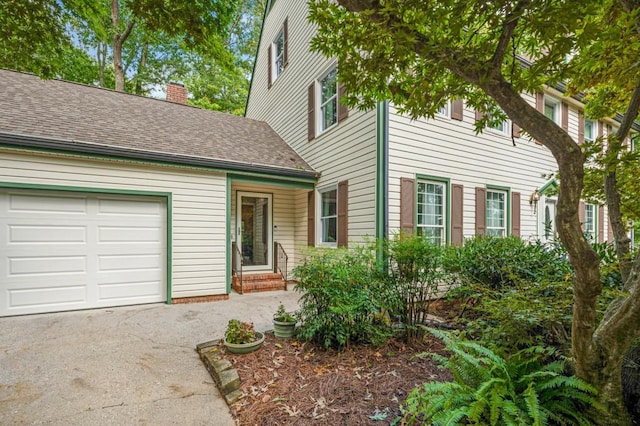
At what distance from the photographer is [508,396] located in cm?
204

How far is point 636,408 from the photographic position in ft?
6.54

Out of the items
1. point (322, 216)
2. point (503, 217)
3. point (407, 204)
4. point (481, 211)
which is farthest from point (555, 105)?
point (322, 216)

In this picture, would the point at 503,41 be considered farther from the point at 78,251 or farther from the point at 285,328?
the point at 78,251

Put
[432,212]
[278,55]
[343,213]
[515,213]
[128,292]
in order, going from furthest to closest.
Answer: [278,55] → [515,213] → [343,213] → [432,212] → [128,292]

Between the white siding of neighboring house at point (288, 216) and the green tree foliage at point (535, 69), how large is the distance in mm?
5679

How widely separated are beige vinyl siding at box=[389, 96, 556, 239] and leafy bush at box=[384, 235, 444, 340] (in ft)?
5.58

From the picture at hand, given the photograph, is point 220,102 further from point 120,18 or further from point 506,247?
point 506,247

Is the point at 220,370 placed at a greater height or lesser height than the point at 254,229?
lesser

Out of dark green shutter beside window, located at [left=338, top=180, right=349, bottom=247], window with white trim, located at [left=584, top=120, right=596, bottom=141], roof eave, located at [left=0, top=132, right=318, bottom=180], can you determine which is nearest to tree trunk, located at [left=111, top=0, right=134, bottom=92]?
roof eave, located at [left=0, top=132, right=318, bottom=180]

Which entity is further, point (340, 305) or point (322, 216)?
point (322, 216)

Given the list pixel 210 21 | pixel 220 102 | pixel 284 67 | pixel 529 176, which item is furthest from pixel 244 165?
pixel 220 102

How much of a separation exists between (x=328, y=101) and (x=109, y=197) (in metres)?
4.93

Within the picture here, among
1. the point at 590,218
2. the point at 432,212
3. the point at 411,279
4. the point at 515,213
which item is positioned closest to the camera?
the point at 411,279

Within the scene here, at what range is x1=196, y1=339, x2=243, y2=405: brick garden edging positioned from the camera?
2.79 meters
